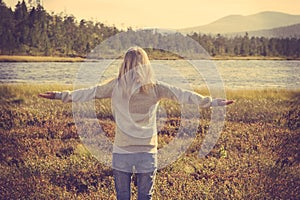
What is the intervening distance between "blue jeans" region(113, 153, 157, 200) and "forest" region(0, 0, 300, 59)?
5.32 ft

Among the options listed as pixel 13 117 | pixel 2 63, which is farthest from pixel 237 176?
pixel 2 63

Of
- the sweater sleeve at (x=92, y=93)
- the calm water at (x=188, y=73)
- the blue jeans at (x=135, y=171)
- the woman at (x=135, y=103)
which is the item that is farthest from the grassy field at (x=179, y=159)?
the sweater sleeve at (x=92, y=93)

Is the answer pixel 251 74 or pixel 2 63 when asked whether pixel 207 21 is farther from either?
pixel 2 63

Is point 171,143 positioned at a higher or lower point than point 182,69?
lower

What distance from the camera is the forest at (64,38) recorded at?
4.82 m

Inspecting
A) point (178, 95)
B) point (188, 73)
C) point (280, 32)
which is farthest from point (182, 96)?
point (280, 32)

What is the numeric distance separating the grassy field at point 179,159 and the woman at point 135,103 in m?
1.05

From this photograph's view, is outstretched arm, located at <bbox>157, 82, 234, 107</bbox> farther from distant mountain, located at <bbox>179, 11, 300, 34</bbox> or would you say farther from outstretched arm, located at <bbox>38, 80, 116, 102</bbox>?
distant mountain, located at <bbox>179, 11, 300, 34</bbox>

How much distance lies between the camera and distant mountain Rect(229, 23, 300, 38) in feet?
16.4

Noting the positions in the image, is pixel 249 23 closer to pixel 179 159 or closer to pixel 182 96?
pixel 179 159

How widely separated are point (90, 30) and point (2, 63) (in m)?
0.94

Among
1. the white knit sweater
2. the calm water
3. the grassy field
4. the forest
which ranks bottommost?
the grassy field

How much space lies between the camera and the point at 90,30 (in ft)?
16.0

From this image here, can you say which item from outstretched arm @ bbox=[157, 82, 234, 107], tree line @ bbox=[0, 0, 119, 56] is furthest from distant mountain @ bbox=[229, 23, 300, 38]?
outstretched arm @ bbox=[157, 82, 234, 107]
